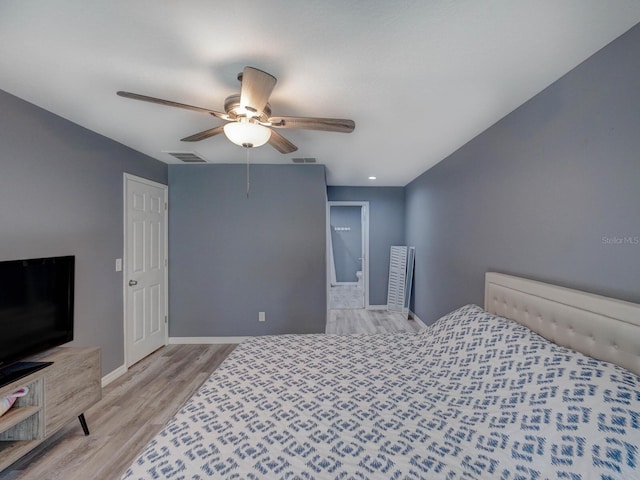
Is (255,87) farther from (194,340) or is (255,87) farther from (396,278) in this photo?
(396,278)

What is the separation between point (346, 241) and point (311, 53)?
21.2ft

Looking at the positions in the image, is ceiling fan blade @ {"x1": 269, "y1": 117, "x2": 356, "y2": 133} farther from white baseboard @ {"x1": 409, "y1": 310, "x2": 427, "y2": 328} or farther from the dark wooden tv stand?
white baseboard @ {"x1": 409, "y1": 310, "x2": 427, "y2": 328}

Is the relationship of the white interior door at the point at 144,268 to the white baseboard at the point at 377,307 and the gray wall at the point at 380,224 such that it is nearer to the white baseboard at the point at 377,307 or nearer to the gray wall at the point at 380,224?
the gray wall at the point at 380,224

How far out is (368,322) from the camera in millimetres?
4438

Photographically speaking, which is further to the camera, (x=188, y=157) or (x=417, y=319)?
(x=417, y=319)

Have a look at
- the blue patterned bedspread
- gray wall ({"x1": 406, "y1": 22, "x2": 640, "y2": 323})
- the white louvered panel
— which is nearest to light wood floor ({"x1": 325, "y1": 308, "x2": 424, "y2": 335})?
the white louvered panel

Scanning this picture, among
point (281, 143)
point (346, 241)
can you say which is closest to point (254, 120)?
point (281, 143)

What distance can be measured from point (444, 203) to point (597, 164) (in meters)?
1.93

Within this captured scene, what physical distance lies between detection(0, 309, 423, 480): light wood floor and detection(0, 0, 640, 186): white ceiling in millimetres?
2446

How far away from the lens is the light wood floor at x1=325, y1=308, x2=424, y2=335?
4.10 meters

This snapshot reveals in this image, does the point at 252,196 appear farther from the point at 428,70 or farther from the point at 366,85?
the point at 428,70

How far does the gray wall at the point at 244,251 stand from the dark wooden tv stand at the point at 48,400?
5.36 feet

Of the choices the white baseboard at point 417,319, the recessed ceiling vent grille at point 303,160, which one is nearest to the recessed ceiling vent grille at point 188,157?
the recessed ceiling vent grille at point 303,160

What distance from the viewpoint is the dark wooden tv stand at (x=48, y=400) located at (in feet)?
4.94
